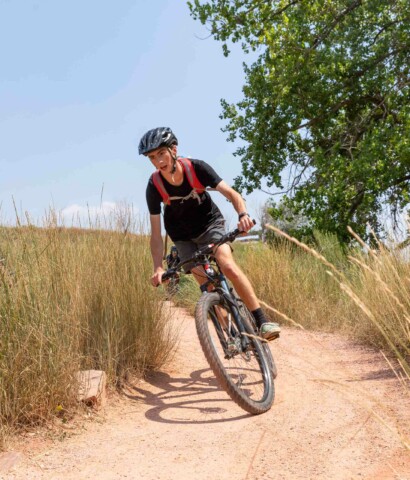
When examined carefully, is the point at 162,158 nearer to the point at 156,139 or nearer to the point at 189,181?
the point at 156,139

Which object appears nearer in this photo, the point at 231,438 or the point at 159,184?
the point at 231,438

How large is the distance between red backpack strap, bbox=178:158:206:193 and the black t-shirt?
0.09 ft

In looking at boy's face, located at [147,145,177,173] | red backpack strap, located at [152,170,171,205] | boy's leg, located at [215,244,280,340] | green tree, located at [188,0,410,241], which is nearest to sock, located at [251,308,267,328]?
boy's leg, located at [215,244,280,340]

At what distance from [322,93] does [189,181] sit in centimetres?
845

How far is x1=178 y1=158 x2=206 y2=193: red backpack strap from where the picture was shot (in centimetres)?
487

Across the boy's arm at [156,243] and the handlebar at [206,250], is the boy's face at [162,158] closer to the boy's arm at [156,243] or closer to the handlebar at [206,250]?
the boy's arm at [156,243]

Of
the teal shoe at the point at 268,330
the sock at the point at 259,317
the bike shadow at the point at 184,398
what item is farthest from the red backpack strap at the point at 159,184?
the bike shadow at the point at 184,398

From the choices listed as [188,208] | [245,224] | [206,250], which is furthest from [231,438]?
[188,208]

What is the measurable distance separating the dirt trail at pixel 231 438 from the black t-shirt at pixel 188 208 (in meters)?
1.39

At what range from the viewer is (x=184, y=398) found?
5.26 metres

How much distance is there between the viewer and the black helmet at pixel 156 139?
15.5ft

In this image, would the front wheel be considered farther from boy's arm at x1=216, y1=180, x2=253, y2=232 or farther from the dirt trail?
boy's arm at x1=216, y1=180, x2=253, y2=232

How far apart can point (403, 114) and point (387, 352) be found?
5.29m

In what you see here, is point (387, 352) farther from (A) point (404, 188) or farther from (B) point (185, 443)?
(A) point (404, 188)
